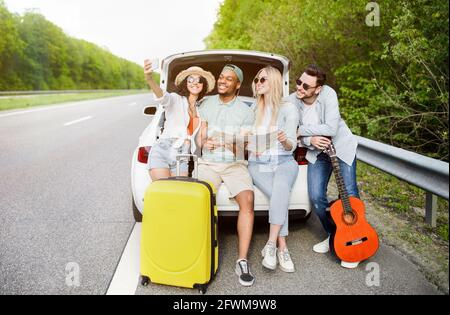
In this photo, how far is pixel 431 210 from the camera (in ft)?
12.6

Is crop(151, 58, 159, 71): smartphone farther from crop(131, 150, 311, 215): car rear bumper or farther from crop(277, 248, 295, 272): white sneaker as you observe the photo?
crop(277, 248, 295, 272): white sneaker

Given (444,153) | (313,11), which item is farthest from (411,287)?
(313,11)

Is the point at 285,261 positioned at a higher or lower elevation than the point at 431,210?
lower

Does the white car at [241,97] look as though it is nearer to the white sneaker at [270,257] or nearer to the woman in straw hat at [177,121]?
the woman in straw hat at [177,121]

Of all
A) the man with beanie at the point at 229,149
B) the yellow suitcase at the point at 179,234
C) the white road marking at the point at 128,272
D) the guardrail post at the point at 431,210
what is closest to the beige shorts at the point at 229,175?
the man with beanie at the point at 229,149

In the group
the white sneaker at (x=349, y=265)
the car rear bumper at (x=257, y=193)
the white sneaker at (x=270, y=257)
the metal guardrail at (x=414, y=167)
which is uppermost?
the metal guardrail at (x=414, y=167)

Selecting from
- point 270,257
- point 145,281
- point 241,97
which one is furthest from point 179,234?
point 241,97

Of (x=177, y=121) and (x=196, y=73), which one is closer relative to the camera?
(x=177, y=121)

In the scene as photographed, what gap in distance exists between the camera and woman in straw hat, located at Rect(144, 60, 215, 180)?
353 cm

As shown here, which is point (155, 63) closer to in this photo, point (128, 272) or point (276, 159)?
point (276, 159)

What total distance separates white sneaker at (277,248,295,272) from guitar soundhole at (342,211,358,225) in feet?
1.76

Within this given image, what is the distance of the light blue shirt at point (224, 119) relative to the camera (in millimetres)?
3625

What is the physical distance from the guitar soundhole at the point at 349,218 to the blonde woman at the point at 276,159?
1.53 feet

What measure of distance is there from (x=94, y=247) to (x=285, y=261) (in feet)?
5.36
